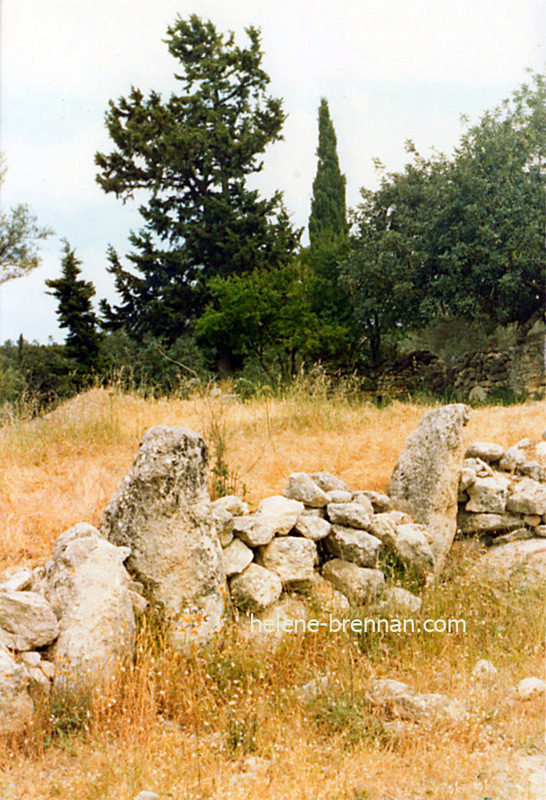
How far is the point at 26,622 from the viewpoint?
4.13m

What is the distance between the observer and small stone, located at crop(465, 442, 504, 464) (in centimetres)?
786

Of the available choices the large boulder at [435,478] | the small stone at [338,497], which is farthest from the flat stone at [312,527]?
the large boulder at [435,478]

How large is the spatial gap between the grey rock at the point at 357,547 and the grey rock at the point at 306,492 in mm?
378

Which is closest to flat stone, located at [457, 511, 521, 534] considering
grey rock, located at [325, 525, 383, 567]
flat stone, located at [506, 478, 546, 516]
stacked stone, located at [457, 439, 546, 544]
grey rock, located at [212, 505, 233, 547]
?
stacked stone, located at [457, 439, 546, 544]

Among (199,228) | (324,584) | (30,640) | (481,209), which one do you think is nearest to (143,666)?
(30,640)

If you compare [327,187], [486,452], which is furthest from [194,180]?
[486,452]

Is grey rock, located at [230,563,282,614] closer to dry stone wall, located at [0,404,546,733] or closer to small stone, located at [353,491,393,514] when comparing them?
dry stone wall, located at [0,404,546,733]

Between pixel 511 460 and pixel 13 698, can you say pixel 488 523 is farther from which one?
pixel 13 698

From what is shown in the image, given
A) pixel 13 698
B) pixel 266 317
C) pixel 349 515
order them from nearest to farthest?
pixel 13 698 < pixel 349 515 < pixel 266 317

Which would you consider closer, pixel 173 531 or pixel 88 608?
pixel 88 608

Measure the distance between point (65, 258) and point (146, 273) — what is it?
424cm

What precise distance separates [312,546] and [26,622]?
2.42 m

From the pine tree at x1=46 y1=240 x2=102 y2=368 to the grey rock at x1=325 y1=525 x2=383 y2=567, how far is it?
11881 mm

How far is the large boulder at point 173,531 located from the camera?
480 centimetres
